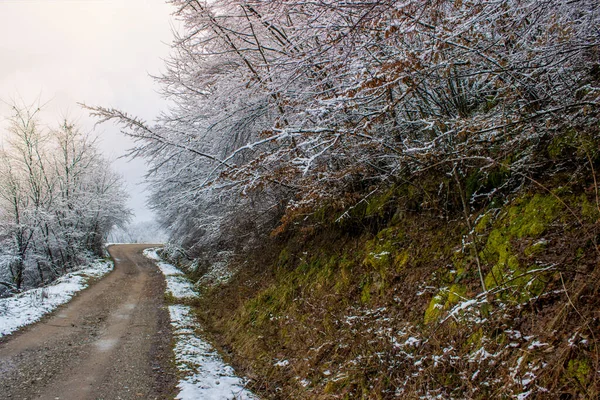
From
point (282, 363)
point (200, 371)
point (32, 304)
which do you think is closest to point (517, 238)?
point (282, 363)

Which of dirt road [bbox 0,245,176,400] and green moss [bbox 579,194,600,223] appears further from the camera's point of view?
dirt road [bbox 0,245,176,400]

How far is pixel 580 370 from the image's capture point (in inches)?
99.7

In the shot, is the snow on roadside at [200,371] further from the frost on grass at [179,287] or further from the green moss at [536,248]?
the green moss at [536,248]

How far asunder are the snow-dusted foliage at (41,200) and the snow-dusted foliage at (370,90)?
13.7 meters

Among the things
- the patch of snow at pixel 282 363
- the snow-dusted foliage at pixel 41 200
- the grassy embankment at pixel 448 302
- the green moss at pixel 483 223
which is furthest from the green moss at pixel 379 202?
the snow-dusted foliage at pixel 41 200


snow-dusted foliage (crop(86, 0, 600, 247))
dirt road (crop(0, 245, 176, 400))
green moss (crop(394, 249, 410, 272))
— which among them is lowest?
dirt road (crop(0, 245, 176, 400))

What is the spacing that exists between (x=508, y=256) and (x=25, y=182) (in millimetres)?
24599

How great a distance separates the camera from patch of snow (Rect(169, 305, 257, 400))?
17.4ft

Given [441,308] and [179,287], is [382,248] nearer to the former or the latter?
[441,308]

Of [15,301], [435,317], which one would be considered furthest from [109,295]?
[435,317]

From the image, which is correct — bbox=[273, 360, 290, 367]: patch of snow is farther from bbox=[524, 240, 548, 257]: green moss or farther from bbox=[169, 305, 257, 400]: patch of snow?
bbox=[524, 240, 548, 257]: green moss

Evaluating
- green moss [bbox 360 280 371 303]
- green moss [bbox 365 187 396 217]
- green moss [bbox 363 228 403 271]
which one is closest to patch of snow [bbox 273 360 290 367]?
green moss [bbox 360 280 371 303]

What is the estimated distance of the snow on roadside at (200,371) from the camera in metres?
5.31

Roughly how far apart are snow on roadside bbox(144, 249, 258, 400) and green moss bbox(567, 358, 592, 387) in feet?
14.0
